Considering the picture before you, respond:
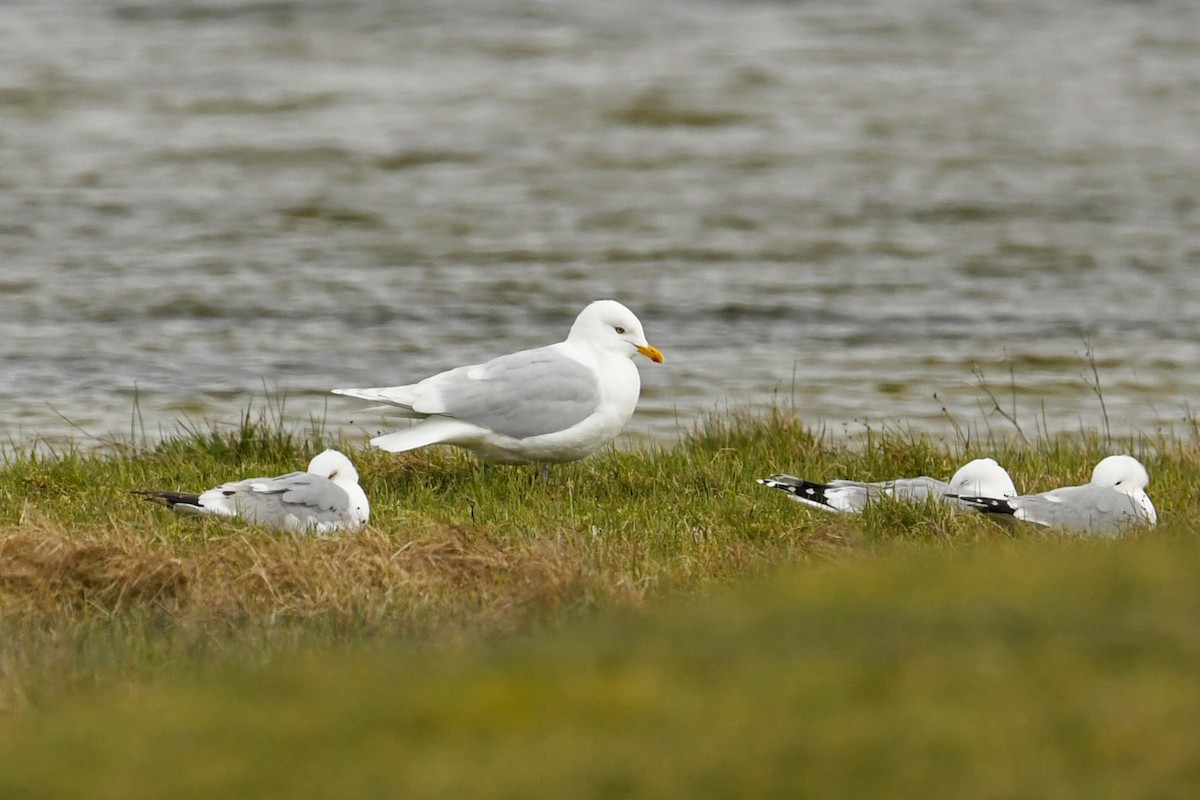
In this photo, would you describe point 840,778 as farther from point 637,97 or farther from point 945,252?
point 637,97

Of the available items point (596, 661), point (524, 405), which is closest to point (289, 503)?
point (524, 405)

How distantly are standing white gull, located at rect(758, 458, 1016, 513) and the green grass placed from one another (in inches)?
10.5

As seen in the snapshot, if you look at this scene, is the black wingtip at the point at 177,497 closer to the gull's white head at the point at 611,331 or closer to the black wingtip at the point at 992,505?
the gull's white head at the point at 611,331

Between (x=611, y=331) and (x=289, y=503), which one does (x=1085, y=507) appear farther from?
(x=289, y=503)

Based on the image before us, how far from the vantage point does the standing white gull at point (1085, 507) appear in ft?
26.7

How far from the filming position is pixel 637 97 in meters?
31.4

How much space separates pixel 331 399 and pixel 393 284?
5657 millimetres

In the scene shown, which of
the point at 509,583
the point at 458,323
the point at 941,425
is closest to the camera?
the point at 509,583

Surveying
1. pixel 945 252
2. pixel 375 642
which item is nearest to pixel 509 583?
pixel 375 642

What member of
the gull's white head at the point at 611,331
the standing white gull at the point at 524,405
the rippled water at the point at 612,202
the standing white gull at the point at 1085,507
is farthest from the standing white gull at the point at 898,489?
the rippled water at the point at 612,202

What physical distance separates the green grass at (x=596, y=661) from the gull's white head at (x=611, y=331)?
1.89m

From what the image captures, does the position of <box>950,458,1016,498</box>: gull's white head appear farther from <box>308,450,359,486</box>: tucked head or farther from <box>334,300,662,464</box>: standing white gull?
<box>308,450,359,486</box>: tucked head

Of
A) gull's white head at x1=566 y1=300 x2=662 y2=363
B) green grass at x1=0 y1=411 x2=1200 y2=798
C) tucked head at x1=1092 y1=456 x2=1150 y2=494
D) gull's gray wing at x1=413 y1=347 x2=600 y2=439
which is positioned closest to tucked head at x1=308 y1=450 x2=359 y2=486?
green grass at x1=0 y1=411 x2=1200 y2=798

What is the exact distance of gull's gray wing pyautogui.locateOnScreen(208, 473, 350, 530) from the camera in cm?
824
